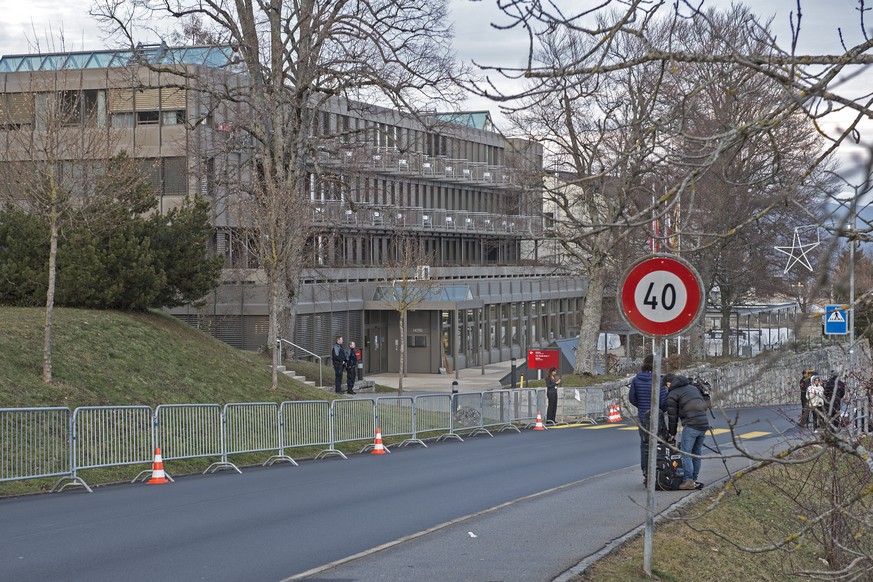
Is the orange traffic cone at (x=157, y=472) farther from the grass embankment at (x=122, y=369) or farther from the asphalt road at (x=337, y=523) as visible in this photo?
the grass embankment at (x=122, y=369)

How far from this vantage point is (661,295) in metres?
9.28

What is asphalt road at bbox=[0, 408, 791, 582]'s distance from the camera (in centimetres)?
1013

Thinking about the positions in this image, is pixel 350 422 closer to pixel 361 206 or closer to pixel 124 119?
pixel 361 206

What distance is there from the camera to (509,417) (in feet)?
96.8

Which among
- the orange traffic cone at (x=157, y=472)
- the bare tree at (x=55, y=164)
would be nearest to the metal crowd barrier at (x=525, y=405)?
the bare tree at (x=55, y=164)

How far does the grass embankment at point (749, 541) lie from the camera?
10180 mm

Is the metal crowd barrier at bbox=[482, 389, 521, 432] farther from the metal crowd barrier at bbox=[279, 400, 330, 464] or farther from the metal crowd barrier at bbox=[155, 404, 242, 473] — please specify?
the metal crowd barrier at bbox=[155, 404, 242, 473]

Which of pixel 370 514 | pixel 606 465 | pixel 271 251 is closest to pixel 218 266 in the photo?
pixel 271 251

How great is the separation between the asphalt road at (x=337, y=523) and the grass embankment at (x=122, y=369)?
220 cm

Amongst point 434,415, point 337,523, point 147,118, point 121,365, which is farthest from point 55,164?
point 147,118

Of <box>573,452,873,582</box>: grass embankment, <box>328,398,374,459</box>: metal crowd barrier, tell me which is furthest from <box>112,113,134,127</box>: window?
<box>573,452,873,582</box>: grass embankment

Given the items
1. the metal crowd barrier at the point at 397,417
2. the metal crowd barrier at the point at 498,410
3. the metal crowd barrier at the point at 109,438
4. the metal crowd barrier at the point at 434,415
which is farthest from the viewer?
the metal crowd barrier at the point at 498,410

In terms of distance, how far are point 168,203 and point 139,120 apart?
138 inches

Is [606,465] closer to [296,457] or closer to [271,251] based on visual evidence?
[296,457]
